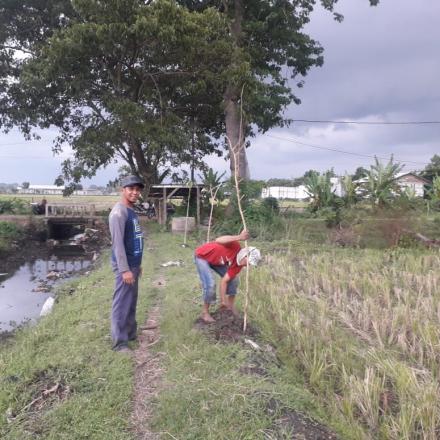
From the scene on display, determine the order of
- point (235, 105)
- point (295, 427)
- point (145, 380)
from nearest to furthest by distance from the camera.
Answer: point (295, 427) → point (145, 380) → point (235, 105)

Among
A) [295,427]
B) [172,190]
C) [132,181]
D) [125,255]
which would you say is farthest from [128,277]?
[172,190]

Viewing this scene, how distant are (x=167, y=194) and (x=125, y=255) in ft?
52.9

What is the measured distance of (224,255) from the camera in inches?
201

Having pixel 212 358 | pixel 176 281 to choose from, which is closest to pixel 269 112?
pixel 176 281

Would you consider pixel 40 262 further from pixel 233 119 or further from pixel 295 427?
pixel 295 427

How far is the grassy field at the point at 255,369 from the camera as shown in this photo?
334 centimetres

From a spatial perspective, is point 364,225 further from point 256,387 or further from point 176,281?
point 256,387

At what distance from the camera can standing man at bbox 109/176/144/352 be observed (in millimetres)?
4496

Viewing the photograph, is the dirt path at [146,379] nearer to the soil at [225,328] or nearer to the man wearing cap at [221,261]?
the soil at [225,328]

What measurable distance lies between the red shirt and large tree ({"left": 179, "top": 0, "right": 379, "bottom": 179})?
12205 millimetres

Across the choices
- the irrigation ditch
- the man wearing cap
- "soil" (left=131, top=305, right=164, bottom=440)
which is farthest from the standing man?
the irrigation ditch

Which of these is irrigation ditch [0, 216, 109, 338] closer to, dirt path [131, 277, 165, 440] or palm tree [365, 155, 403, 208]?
dirt path [131, 277, 165, 440]

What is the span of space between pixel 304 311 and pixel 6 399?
372 centimetres

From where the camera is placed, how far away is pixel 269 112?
18.9 m
